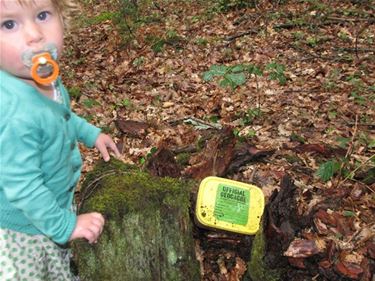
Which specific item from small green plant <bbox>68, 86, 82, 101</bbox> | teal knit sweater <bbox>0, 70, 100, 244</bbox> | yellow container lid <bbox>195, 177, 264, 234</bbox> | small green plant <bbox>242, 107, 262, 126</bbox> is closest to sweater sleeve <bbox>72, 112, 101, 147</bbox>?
teal knit sweater <bbox>0, 70, 100, 244</bbox>

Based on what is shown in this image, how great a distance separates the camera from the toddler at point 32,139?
1.90m

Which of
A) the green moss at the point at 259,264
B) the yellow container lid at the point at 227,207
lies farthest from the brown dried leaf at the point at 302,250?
the yellow container lid at the point at 227,207

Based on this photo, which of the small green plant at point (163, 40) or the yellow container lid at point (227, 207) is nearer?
the yellow container lid at point (227, 207)

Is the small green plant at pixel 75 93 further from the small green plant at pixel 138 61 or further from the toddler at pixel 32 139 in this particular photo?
the toddler at pixel 32 139

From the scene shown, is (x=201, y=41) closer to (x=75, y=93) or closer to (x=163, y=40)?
(x=163, y=40)

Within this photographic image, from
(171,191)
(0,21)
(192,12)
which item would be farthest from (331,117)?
(192,12)

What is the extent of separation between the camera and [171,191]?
2.66 m

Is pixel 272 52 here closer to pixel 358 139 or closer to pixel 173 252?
pixel 358 139

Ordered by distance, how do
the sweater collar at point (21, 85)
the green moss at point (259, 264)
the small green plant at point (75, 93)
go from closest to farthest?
1. the sweater collar at point (21, 85)
2. the green moss at point (259, 264)
3. the small green plant at point (75, 93)

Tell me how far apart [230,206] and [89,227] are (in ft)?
3.41

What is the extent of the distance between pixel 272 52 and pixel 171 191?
5530 mm

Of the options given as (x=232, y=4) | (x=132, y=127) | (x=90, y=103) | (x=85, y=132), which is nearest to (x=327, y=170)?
(x=85, y=132)

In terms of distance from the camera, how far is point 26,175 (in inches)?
77.2

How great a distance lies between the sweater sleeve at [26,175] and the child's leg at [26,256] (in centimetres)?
37
